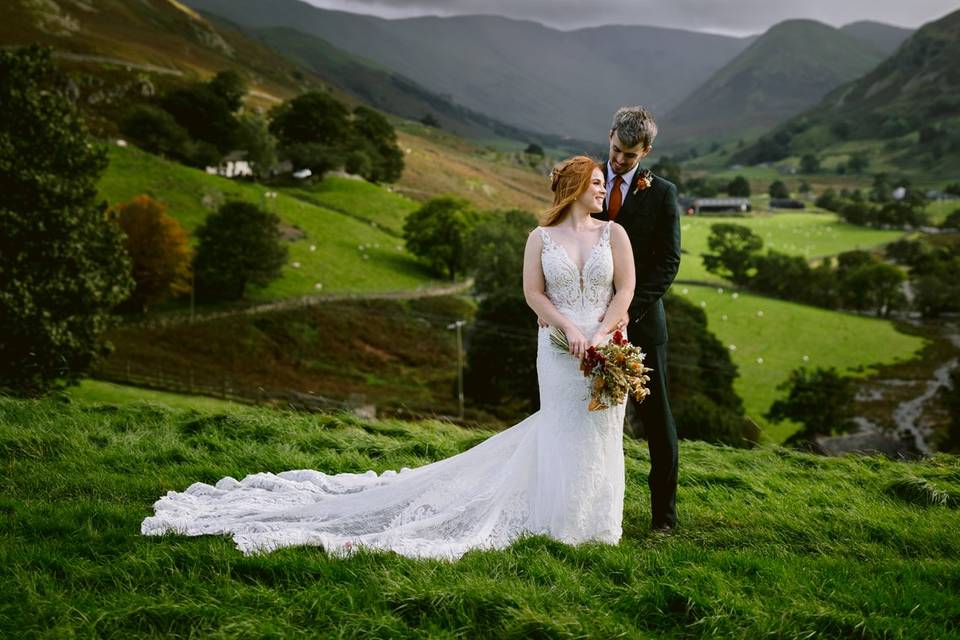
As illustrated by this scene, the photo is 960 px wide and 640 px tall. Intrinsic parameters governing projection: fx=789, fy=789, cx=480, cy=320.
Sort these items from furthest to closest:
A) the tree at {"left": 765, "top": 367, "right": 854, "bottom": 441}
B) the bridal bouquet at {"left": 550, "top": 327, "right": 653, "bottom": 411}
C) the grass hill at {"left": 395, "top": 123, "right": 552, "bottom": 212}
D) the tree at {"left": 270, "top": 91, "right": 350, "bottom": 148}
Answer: the grass hill at {"left": 395, "top": 123, "right": 552, "bottom": 212} < the tree at {"left": 270, "top": 91, "right": 350, "bottom": 148} < the tree at {"left": 765, "top": 367, "right": 854, "bottom": 441} < the bridal bouquet at {"left": 550, "top": 327, "right": 653, "bottom": 411}

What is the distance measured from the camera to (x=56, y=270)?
30.6m

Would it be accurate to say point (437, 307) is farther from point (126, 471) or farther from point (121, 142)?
point (126, 471)

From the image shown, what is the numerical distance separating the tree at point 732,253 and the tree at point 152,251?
291ft

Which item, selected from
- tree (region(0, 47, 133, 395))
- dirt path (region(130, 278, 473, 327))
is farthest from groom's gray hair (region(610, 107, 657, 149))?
dirt path (region(130, 278, 473, 327))

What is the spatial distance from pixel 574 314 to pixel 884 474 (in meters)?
4.84

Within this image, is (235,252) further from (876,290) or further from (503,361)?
(876,290)

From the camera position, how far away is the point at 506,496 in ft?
25.4

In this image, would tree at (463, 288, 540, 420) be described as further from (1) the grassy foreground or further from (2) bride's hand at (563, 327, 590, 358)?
(2) bride's hand at (563, 327, 590, 358)

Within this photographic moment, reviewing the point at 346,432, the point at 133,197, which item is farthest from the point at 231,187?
the point at 346,432

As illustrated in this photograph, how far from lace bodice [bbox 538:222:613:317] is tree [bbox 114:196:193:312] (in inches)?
2659

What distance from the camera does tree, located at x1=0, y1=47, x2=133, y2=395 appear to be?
29156 millimetres

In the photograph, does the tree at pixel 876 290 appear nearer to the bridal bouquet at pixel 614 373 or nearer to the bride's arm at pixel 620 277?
the bride's arm at pixel 620 277

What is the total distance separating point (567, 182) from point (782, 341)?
308ft

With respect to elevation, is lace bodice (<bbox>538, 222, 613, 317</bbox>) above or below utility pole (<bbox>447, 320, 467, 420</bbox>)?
above
